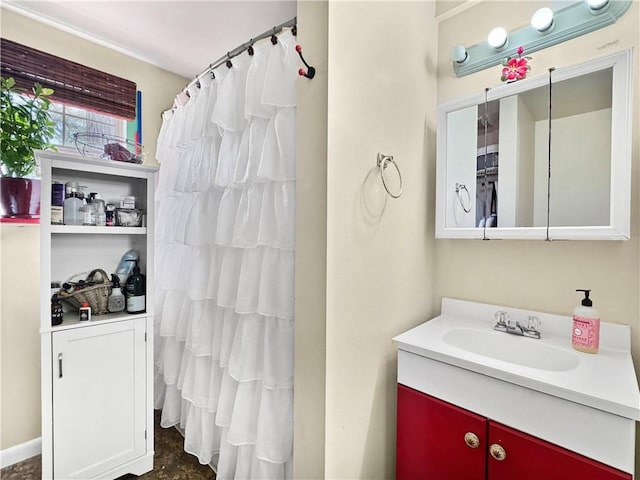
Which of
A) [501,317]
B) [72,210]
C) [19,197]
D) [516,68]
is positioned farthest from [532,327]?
[19,197]

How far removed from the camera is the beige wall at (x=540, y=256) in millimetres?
1156

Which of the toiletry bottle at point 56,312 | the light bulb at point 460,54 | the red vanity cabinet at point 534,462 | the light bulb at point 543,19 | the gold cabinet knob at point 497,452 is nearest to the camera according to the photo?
the red vanity cabinet at point 534,462

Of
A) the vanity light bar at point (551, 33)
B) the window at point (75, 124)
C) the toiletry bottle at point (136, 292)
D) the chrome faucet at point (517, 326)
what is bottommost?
the chrome faucet at point (517, 326)

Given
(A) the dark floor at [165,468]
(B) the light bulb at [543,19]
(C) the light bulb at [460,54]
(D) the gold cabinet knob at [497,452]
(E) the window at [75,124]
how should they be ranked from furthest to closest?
(E) the window at [75,124], (A) the dark floor at [165,468], (C) the light bulb at [460,54], (B) the light bulb at [543,19], (D) the gold cabinet knob at [497,452]

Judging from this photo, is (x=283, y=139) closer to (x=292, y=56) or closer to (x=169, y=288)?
(x=292, y=56)

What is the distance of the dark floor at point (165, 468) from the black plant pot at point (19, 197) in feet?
4.50

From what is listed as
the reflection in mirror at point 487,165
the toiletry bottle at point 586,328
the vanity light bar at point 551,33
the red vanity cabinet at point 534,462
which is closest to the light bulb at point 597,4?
the vanity light bar at point 551,33

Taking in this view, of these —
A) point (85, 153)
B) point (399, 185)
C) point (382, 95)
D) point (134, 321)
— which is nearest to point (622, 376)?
point (399, 185)

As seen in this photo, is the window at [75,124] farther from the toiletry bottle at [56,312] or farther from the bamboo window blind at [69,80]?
the toiletry bottle at [56,312]

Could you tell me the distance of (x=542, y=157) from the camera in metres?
1.27

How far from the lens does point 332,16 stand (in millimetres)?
1028

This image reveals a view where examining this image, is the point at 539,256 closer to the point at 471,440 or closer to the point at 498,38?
the point at 471,440

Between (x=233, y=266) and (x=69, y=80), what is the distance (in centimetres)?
162

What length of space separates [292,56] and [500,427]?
1552 mm
